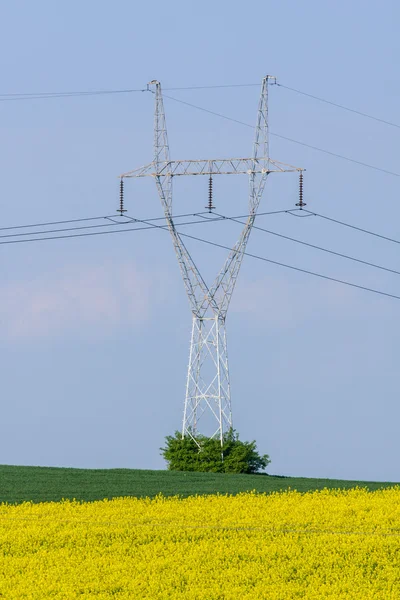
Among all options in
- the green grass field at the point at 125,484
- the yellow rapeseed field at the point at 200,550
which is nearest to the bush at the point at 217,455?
the green grass field at the point at 125,484

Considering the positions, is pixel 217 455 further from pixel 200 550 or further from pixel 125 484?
pixel 200 550

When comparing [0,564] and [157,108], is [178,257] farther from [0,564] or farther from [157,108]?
[0,564]

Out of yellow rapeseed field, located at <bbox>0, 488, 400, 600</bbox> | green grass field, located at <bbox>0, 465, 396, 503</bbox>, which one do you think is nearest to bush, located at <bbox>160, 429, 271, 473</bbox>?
green grass field, located at <bbox>0, 465, 396, 503</bbox>

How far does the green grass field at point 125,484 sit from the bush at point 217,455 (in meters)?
1.30

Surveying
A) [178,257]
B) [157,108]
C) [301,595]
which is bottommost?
[301,595]

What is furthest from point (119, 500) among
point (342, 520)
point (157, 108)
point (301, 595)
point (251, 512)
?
point (157, 108)

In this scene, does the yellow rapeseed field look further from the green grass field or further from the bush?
the bush

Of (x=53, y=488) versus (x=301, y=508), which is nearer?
(x=301, y=508)

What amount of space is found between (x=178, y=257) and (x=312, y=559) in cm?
2073

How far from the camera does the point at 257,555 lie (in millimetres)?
21094

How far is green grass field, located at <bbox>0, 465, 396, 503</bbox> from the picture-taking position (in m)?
31.7

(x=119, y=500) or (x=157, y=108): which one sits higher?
(x=157, y=108)

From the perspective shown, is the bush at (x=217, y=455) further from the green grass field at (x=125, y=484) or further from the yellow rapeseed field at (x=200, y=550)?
the yellow rapeseed field at (x=200, y=550)

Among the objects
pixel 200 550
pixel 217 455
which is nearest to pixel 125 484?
pixel 217 455
